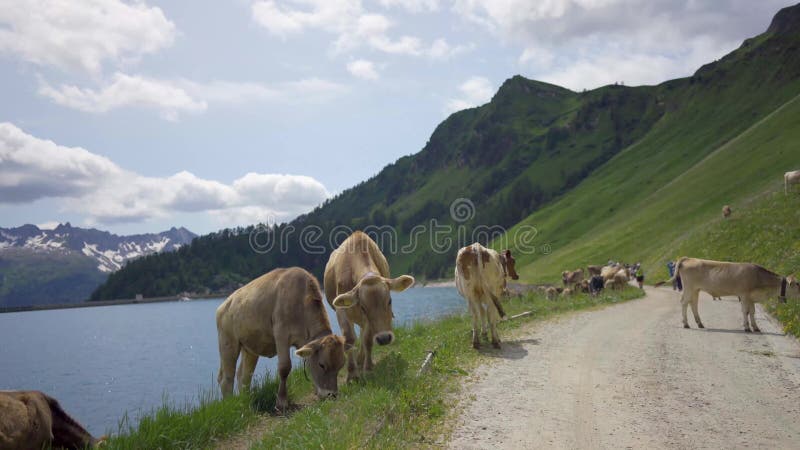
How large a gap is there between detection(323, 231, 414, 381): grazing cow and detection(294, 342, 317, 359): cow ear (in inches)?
44.4

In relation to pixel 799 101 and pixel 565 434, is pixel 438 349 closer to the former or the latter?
pixel 565 434

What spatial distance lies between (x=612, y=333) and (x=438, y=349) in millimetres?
7265

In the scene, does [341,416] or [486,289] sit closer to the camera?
[341,416]

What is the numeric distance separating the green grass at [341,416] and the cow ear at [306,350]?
94 centimetres

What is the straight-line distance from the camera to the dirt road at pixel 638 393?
8.32 meters

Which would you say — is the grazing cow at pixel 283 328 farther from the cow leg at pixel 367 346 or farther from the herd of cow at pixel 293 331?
the cow leg at pixel 367 346

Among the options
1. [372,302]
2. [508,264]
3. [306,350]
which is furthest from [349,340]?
[508,264]

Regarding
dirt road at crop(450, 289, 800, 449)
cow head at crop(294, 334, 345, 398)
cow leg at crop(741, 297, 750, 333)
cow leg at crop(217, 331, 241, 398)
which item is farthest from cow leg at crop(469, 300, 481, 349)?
cow leg at crop(741, 297, 750, 333)

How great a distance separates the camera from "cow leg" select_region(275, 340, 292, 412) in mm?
10867

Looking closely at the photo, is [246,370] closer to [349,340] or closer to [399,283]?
[349,340]

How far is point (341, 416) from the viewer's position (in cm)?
878

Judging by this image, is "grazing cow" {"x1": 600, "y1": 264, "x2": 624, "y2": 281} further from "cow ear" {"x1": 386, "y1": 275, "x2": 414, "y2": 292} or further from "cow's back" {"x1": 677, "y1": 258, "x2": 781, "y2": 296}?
"cow ear" {"x1": 386, "y1": 275, "x2": 414, "y2": 292}

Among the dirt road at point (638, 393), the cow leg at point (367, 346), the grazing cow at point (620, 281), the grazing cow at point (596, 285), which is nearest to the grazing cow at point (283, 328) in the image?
the cow leg at point (367, 346)

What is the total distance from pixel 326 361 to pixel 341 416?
1823mm
